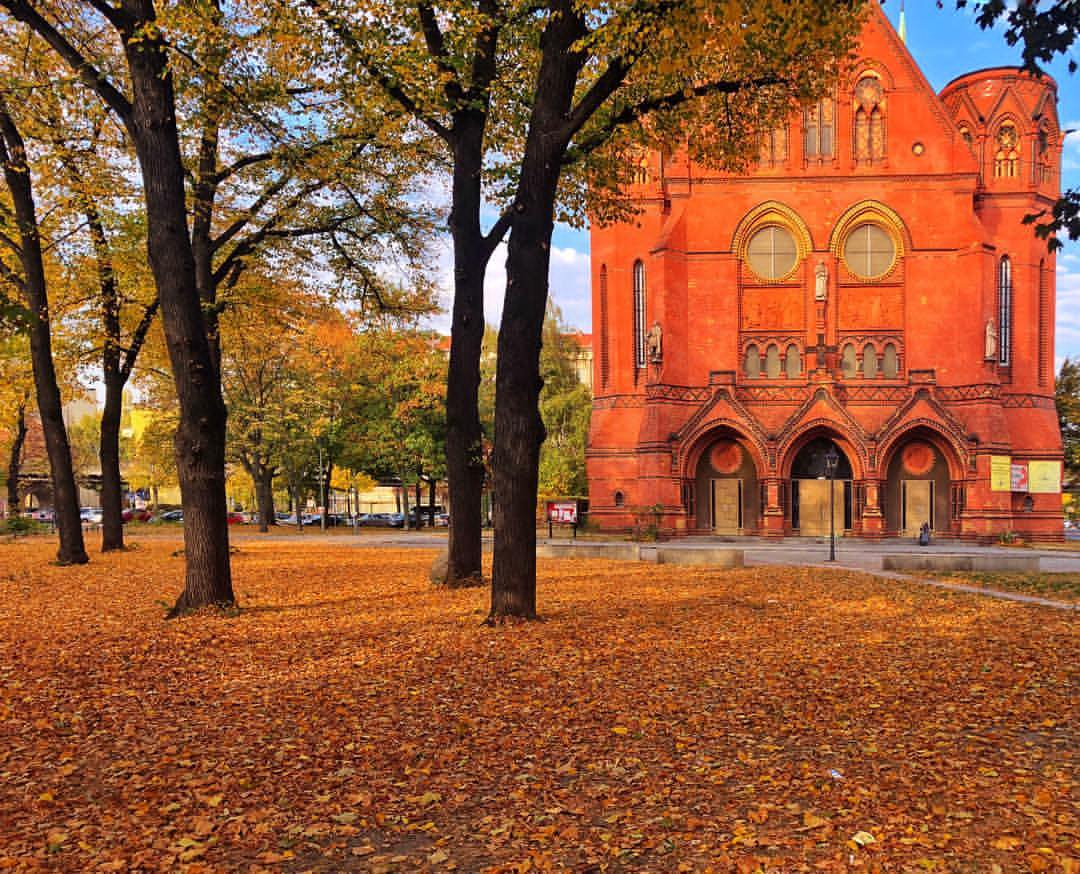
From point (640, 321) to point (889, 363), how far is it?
11.4m

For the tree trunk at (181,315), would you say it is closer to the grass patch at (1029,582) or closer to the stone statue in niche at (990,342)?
the grass patch at (1029,582)

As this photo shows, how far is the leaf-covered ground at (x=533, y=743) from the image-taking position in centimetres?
398

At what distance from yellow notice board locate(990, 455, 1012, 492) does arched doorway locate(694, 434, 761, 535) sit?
9.67m

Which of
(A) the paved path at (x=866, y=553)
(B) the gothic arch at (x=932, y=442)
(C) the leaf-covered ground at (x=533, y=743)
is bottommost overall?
(A) the paved path at (x=866, y=553)

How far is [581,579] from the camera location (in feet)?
51.9

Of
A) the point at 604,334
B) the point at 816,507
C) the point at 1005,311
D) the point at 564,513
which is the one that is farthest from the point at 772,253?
the point at 564,513

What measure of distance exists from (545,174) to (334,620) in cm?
623

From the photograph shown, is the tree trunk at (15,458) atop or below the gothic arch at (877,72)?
below

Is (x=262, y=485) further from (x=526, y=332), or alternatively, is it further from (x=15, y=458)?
(x=526, y=332)

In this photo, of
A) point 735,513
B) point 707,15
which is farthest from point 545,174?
point 735,513

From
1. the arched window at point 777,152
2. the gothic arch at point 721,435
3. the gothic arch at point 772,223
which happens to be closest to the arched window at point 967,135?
the arched window at point 777,152

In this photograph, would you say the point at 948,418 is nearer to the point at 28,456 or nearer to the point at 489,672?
the point at 489,672

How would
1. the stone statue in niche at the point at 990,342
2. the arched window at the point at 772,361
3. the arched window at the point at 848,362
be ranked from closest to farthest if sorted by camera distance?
→ the stone statue in niche at the point at 990,342 < the arched window at the point at 848,362 < the arched window at the point at 772,361

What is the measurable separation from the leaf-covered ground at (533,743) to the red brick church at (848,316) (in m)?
24.9
